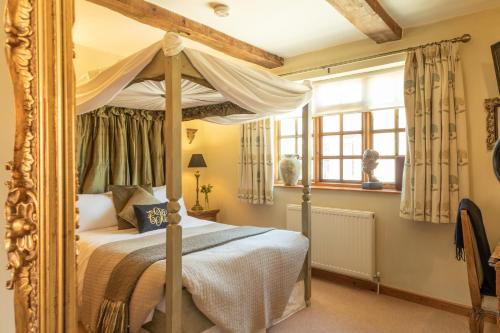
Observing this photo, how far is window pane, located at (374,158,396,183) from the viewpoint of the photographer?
334 cm

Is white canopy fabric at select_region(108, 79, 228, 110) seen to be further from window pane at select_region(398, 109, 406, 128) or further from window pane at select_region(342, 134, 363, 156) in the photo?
window pane at select_region(398, 109, 406, 128)

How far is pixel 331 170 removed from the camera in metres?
3.79

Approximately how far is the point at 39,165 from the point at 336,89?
10.8ft

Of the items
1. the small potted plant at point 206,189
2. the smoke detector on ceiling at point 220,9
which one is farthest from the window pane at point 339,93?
the small potted plant at point 206,189

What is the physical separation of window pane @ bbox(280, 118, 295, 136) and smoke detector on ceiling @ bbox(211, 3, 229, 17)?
1699 millimetres

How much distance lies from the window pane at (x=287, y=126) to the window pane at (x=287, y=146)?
86mm

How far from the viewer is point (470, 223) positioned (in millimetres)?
2031

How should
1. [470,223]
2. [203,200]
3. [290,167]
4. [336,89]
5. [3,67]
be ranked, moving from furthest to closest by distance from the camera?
[203,200] < [290,167] < [336,89] < [470,223] < [3,67]

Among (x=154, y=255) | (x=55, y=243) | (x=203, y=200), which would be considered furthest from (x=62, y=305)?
(x=203, y=200)

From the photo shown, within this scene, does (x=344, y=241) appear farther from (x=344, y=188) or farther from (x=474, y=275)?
(x=474, y=275)

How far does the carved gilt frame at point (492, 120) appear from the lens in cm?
258

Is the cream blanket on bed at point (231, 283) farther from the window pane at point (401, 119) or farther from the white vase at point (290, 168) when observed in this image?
the window pane at point (401, 119)

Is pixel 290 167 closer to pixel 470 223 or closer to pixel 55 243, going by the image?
pixel 470 223

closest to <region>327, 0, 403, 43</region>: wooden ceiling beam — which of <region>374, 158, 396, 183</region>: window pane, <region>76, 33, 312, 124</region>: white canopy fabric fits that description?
<region>76, 33, 312, 124</region>: white canopy fabric
